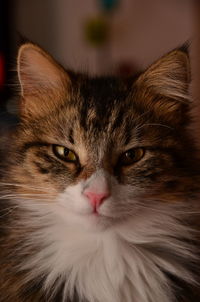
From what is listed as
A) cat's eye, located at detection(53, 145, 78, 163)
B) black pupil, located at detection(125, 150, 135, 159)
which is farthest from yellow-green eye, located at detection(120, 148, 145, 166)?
cat's eye, located at detection(53, 145, 78, 163)

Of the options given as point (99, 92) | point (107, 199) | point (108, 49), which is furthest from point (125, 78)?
point (108, 49)

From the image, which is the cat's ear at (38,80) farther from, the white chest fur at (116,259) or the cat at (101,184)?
the white chest fur at (116,259)

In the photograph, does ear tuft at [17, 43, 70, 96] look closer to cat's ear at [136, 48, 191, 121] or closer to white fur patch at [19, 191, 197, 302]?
cat's ear at [136, 48, 191, 121]

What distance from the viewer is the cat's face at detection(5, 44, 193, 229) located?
3.46ft

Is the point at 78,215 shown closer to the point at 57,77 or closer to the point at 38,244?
the point at 38,244

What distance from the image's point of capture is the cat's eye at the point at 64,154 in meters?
1.13

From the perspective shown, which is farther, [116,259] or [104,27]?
[104,27]

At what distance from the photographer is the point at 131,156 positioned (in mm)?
1137

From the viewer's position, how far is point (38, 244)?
1.17 m

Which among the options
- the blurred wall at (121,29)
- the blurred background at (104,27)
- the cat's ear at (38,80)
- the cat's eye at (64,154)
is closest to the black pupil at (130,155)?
the cat's eye at (64,154)

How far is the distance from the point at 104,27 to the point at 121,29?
0.23 metres

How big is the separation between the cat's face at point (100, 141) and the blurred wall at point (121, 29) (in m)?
2.19

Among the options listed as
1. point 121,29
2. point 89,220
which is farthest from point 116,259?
point 121,29

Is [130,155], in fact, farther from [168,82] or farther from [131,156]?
[168,82]
